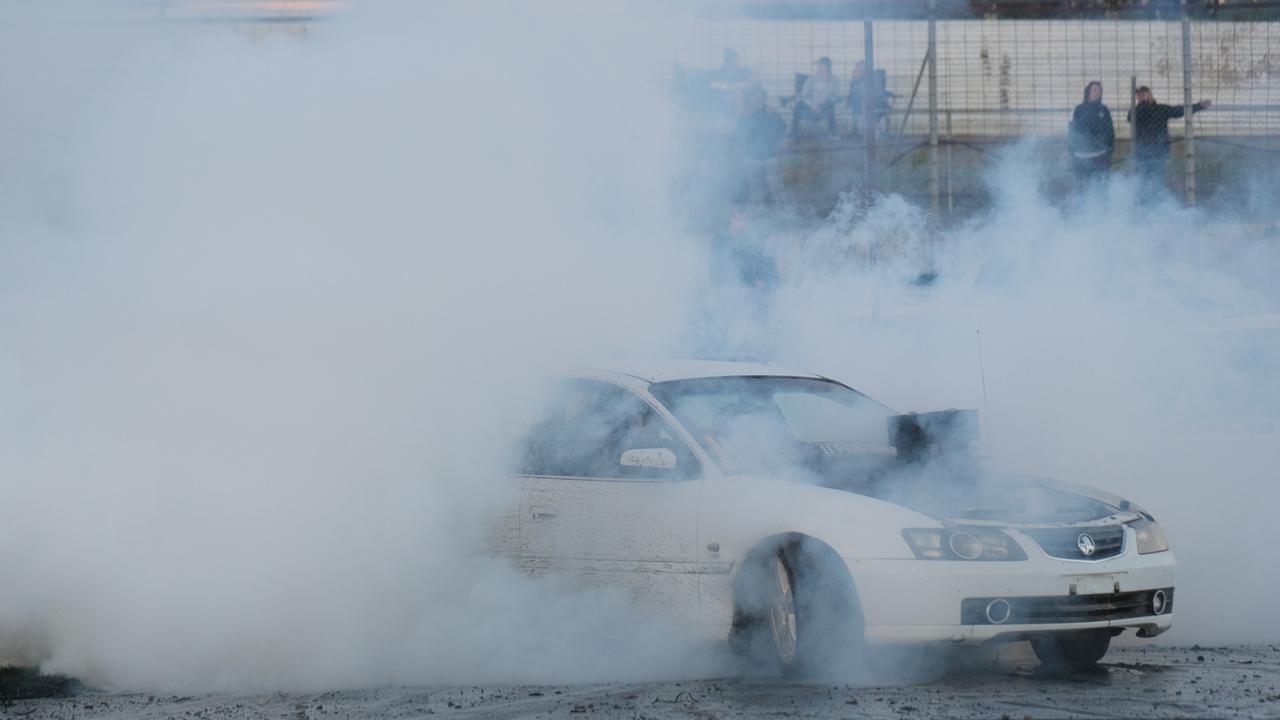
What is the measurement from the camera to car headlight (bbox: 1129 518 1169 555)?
6.42 meters

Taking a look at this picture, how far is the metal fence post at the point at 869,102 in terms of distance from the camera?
36.3 feet

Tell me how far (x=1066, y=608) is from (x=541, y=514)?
7.30ft

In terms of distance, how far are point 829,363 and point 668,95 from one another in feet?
7.54

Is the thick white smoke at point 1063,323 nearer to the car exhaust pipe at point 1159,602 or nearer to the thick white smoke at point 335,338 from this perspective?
the thick white smoke at point 335,338

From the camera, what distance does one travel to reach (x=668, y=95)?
8492mm

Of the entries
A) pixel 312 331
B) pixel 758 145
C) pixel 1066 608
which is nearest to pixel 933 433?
pixel 1066 608

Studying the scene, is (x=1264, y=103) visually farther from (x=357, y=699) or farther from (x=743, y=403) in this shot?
(x=357, y=699)

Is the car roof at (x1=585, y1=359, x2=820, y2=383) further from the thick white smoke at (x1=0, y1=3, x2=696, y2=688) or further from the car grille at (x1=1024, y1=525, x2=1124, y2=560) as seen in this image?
the car grille at (x1=1024, y1=525, x2=1124, y2=560)

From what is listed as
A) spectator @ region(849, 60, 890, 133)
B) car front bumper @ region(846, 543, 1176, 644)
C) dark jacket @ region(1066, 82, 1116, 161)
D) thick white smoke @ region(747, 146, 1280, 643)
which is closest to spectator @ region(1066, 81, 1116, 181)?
dark jacket @ region(1066, 82, 1116, 161)

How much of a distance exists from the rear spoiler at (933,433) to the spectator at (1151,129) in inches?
157

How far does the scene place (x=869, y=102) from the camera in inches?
452

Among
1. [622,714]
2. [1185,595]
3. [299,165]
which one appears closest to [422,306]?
[299,165]

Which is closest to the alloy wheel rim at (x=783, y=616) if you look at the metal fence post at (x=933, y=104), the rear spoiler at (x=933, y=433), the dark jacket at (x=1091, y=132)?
the rear spoiler at (x=933, y=433)

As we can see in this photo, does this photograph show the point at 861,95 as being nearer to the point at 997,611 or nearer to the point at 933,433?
the point at 933,433
